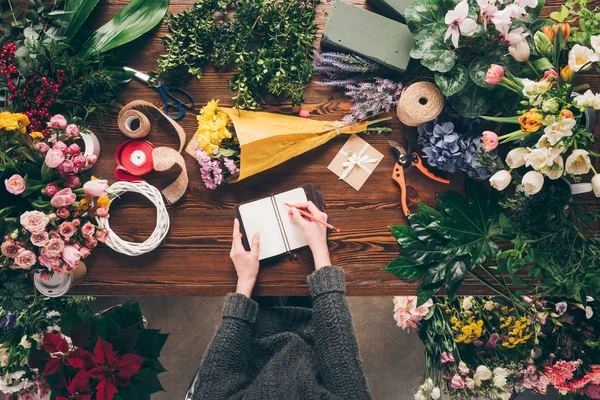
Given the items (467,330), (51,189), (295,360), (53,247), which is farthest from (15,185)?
(467,330)

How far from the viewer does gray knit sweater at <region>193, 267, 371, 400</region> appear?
129 cm

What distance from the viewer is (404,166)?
4.61 feet

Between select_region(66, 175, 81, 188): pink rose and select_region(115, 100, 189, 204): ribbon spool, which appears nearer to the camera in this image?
select_region(66, 175, 81, 188): pink rose

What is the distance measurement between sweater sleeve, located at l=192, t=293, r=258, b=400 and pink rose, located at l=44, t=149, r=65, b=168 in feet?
2.11

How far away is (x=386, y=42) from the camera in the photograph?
4.32ft

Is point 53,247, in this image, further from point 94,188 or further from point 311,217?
point 311,217

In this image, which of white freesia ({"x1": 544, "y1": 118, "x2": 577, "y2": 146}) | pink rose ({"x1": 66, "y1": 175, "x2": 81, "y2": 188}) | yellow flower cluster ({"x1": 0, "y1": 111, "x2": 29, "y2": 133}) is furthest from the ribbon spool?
white freesia ({"x1": 544, "y1": 118, "x2": 577, "y2": 146})

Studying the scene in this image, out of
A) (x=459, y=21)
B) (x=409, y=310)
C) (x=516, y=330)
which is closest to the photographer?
(x=459, y=21)

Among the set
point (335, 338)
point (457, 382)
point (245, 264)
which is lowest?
point (457, 382)

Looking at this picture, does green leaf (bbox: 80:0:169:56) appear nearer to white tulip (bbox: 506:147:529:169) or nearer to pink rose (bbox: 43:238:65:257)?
pink rose (bbox: 43:238:65:257)

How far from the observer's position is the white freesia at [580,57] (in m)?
0.96

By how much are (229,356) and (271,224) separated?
1.47 ft

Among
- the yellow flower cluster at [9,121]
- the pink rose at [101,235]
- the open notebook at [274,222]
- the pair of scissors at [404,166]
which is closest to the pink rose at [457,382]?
the pair of scissors at [404,166]

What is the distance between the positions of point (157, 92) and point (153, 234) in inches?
19.7
